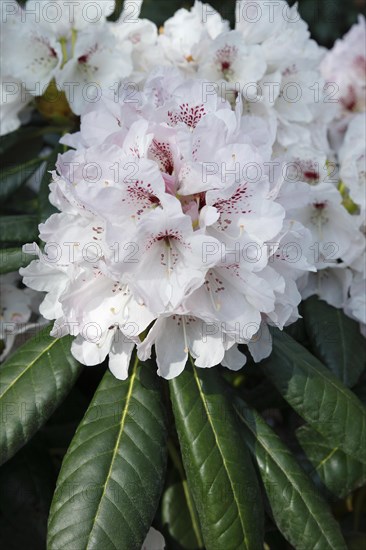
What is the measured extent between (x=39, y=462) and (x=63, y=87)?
0.70 m

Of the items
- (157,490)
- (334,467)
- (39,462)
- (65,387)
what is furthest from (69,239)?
(334,467)

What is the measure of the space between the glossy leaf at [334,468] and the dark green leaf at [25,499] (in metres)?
0.48

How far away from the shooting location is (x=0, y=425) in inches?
43.2

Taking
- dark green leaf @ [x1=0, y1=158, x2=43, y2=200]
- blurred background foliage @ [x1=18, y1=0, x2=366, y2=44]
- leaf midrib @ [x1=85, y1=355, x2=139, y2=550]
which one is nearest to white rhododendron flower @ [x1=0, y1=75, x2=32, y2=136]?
dark green leaf @ [x1=0, y1=158, x2=43, y2=200]

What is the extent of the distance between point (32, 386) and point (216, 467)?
Answer: 31 cm

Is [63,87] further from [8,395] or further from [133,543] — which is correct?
[133,543]

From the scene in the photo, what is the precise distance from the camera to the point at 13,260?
1.22 meters

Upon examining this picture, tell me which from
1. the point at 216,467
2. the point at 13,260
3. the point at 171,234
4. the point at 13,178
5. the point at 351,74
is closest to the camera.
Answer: the point at 171,234

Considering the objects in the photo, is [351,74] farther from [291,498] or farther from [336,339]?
[291,498]

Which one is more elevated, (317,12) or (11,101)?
(11,101)

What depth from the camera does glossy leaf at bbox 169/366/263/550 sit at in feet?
3.51

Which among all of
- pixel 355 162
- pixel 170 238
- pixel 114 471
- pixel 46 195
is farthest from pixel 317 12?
pixel 114 471

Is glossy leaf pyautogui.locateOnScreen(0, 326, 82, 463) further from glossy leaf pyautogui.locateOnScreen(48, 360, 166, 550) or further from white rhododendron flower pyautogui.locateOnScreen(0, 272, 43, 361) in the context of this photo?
white rhododendron flower pyautogui.locateOnScreen(0, 272, 43, 361)

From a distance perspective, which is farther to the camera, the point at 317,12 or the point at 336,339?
the point at 317,12
